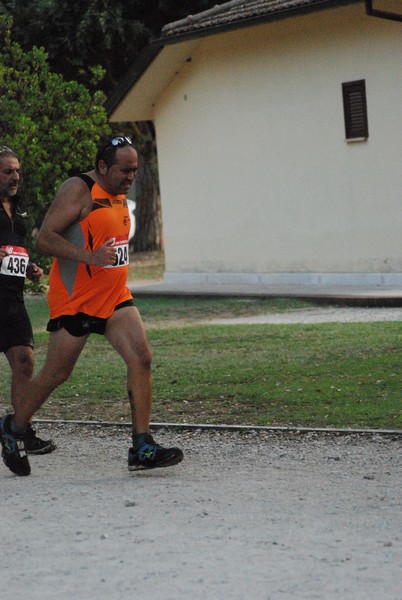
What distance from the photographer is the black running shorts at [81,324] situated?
741 centimetres

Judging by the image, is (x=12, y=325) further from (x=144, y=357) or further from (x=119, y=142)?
(x=119, y=142)

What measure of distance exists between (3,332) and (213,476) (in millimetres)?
1664

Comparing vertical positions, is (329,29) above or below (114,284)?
above

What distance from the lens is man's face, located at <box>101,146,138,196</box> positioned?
7336 millimetres

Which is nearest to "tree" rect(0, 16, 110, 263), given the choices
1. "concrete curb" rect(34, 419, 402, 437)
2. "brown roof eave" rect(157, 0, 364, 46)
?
"brown roof eave" rect(157, 0, 364, 46)

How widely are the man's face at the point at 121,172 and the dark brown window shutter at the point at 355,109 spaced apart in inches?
531

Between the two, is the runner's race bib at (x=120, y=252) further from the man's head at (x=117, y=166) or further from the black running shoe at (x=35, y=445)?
the black running shoe at (x=35, y=445)

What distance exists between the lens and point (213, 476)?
7.20 m

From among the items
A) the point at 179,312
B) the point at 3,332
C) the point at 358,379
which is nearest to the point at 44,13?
the point at 179,312

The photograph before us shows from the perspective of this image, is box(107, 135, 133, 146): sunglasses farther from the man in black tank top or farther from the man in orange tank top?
the man in black tank top

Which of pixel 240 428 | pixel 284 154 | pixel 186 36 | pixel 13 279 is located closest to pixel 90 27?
pixel 186 36

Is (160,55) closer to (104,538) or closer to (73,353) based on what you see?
(73,353)

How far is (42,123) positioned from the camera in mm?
16172

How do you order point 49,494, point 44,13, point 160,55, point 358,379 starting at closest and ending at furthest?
point 49,494
point 358,379
point 160,55
point 44,13
